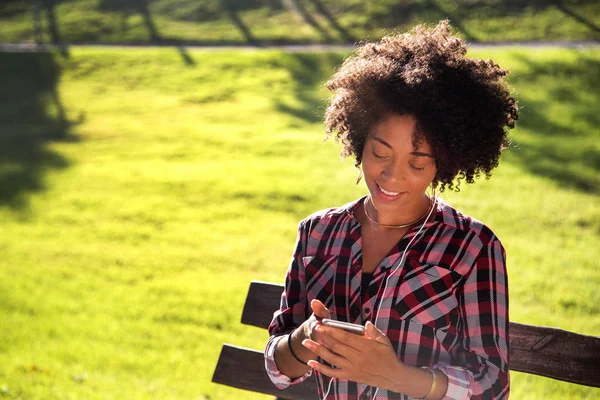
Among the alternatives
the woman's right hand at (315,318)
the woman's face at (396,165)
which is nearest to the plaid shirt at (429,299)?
the woman's face at (396,165)

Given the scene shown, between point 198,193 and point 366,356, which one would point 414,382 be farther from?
point 198,193

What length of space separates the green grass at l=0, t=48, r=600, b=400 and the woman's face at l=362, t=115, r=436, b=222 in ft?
2.61

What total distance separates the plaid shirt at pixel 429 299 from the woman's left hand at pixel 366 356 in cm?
19

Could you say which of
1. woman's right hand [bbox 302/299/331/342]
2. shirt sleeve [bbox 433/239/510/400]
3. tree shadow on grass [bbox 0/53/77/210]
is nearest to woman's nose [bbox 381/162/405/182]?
shirt sleeve [bbox 433/239/510/400]

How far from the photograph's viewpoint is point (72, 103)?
673 inches

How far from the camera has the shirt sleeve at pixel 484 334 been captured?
7.00 ft

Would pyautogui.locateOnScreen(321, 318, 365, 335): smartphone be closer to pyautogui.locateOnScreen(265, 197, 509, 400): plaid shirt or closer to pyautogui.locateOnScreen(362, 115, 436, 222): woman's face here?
pyautogui.locateOnScreen(265, 197, 509, 400): plaid shirt

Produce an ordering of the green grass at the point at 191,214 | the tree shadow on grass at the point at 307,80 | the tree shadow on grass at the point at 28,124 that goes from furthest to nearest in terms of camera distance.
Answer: the tree shadow on grass at the point at 307,80 → the tree shadow on grass at the point at 28,124 → the green grass at the point at 191,214

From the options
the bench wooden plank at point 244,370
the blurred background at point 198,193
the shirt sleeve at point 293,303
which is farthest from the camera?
the blurred background at point 198,193

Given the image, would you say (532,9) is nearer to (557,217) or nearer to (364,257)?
(557,217)

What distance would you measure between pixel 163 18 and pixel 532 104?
17775 mm

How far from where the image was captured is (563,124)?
1227 cm

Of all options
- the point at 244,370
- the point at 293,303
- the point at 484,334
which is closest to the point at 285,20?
the point at 244,370

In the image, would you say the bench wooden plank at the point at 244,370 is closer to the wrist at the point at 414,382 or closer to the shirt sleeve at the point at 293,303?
the shirt sleeve at the point at 293,303
